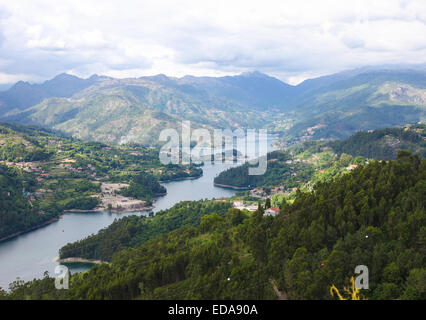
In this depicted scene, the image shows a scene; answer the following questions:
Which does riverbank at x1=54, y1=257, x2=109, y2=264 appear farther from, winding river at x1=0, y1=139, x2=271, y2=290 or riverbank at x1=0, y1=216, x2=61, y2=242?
riverbank at x1=0, y1=216, x2=61, y2=242

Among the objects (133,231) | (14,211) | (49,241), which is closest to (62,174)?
(14,211)

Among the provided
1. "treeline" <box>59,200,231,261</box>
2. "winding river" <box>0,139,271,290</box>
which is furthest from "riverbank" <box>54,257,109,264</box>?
"winding river" <box>0,139,271,290</box>

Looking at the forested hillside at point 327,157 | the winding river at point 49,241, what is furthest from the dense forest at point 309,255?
the forested hillside at point 327,157

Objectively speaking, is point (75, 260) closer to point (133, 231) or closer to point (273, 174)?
point (133, 231)
